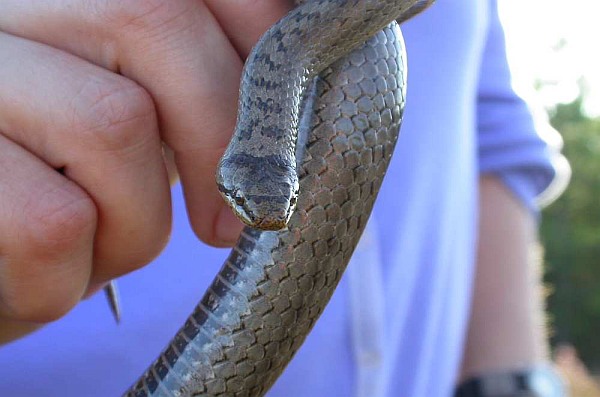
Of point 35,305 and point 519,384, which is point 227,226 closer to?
point 35,305

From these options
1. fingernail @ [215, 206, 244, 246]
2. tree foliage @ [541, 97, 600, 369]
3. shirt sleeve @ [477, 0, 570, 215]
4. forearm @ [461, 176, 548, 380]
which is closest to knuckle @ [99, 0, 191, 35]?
fingernail @ [215, 206, 244, 246]

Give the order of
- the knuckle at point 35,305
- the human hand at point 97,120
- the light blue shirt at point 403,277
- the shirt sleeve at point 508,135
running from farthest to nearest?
1. the shirt sleeve at point 508,135
2. the light blue shirt at point 403,277
3. the knuckle at point 35,305
4. the human hand at point 97,120

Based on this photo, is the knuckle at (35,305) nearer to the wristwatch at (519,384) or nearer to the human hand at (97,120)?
the human hand at (97,120)

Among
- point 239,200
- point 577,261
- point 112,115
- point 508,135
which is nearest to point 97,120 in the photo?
point 112,115

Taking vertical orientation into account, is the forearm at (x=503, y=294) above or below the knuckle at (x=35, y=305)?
above

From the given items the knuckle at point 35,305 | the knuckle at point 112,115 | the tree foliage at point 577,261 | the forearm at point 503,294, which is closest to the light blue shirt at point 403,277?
the forearm at point 503,294

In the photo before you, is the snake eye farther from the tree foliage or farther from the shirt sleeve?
the tree foliage

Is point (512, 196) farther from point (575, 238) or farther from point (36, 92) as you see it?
point (575, 238)
